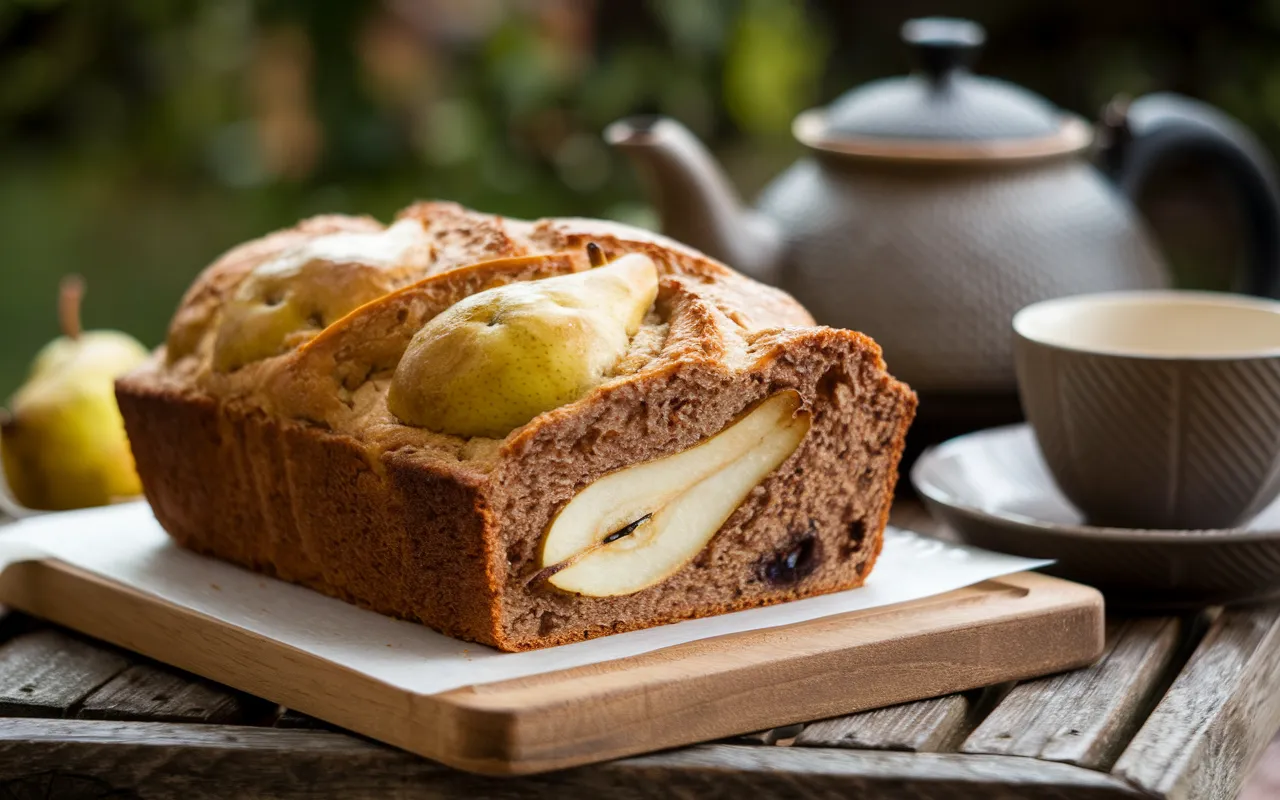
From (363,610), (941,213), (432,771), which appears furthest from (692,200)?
(432,771)

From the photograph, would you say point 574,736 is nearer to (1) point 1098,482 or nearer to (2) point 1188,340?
(1) point 1098,482

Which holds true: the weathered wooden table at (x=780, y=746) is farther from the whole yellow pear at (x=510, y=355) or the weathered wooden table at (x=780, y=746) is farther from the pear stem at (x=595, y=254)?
the pear stem at (x=595, y=254)

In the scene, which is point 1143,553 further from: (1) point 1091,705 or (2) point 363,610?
(2) point 363,610

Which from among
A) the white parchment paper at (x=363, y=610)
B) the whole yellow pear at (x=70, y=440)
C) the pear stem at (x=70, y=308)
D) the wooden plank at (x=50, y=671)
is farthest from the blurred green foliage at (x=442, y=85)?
the wooden plank at (x=50, y=671)

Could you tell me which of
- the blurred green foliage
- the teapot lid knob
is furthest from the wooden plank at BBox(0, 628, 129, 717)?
the blurred green foliage

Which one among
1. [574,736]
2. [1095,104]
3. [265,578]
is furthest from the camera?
[1095,104]

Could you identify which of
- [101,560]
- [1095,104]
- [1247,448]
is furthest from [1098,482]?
[1095,104]
